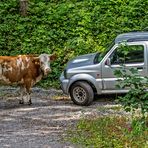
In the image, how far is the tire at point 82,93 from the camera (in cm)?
1560

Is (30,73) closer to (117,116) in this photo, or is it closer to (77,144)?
(117,116)

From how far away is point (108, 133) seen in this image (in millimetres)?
11453

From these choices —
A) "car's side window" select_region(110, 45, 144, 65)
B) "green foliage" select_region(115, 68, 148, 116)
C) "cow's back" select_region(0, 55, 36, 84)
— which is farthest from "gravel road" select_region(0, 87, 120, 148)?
"green foliage" select_region(115, 68, 148, 116)

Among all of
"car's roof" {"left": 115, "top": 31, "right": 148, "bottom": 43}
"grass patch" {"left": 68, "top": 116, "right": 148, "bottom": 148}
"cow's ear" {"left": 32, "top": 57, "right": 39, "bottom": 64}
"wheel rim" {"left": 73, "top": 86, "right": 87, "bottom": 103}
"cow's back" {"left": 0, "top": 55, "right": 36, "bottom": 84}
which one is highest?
"car's roof" {"left": 115, "top": 31, "right": 148, "bottom": 43}

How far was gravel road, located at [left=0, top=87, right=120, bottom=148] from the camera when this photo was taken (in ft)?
38.2

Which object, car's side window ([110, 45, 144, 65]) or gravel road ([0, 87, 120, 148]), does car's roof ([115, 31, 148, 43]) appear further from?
gravel road ([0, 87, 120, 148])

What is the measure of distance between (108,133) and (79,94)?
4379 mm

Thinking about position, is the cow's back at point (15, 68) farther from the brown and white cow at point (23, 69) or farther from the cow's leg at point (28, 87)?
the cow's leg at point (28, 87)

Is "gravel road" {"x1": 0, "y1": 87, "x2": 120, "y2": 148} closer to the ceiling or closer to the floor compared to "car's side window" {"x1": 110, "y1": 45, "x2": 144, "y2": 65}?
closer to the floor

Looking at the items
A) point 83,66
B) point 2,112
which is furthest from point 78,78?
point 2,112

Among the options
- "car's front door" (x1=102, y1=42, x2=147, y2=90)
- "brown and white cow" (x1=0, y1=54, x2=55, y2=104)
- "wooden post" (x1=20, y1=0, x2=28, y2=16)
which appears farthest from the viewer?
"wooden post" (x1=20, y1=0, x2=28, y2=16)

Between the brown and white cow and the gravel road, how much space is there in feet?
2.36

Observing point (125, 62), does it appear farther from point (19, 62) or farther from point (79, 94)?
point (19, 62)

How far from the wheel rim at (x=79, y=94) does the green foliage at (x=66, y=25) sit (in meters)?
3.26
